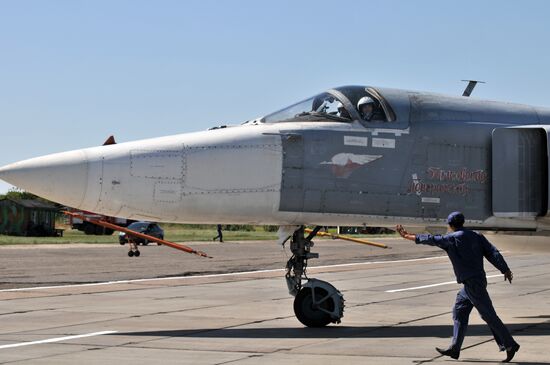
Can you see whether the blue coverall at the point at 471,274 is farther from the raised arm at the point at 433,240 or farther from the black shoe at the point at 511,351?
the black shoe at the point at 511,351

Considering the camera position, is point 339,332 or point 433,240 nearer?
point 433,240

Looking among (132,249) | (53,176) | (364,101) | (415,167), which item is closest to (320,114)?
(364,101)

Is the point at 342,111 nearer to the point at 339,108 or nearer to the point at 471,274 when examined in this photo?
the point at 339,108

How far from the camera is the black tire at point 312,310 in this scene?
45.3 ft

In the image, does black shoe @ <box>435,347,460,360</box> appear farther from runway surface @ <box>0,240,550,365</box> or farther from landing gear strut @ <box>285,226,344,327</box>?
landing gear strut @ <box>285,226,344,327</box>

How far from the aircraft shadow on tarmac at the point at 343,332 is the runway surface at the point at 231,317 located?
14 millimetres

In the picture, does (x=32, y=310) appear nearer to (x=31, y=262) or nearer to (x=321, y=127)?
(x=321, y=127)

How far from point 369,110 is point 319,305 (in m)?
2.87

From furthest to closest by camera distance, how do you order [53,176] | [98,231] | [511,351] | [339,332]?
[98,231] → [339,332] → [53,176] → [511,351]

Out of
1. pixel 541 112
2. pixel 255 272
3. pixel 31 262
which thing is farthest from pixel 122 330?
pixel 31 262

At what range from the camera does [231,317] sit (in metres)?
15.8

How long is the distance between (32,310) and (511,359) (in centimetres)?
922

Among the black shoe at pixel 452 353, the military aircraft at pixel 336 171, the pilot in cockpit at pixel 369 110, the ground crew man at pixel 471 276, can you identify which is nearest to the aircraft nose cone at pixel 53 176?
the military aircraft at pixel 336 171

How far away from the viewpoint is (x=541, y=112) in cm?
1497
